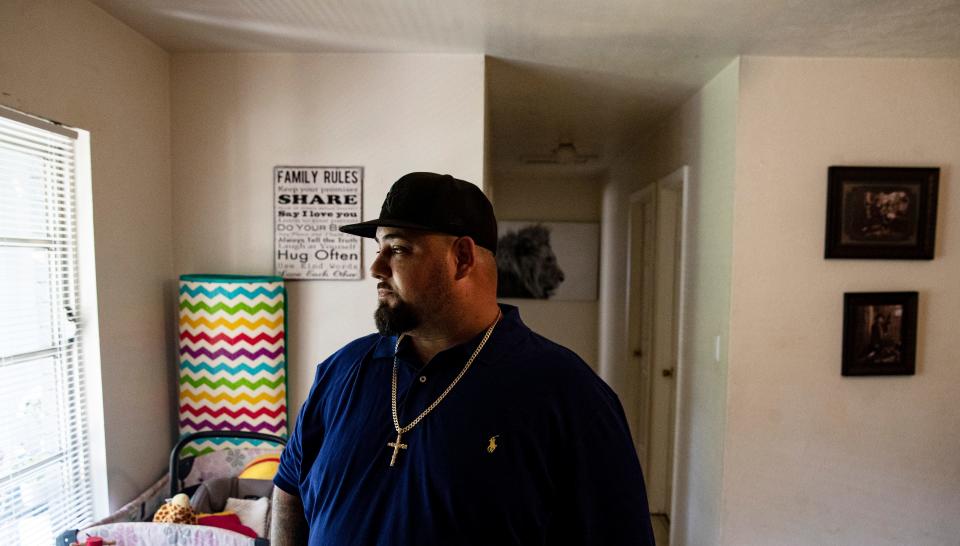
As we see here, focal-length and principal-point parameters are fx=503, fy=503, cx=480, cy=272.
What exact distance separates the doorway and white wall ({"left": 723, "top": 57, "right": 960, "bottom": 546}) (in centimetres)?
63

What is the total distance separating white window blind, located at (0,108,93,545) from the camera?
1480 mm

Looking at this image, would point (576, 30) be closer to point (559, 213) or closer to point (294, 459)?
point (294, 459)

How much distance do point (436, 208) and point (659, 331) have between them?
261cm

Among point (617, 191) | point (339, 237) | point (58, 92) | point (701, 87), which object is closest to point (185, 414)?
point (339, 237)

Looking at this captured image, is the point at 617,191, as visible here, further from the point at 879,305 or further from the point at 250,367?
the point at 250,367

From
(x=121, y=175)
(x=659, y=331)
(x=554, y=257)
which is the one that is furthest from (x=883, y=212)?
(x=554, y=257)

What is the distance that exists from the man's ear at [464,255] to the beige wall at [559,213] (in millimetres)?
4251

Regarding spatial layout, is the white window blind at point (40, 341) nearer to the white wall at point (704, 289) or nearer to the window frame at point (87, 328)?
the window frame at point (87, 328)

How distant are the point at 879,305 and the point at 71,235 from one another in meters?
3.03

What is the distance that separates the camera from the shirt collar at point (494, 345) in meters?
0.98

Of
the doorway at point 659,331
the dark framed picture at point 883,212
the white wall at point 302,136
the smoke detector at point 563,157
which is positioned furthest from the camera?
the smoke detector at point 563,157

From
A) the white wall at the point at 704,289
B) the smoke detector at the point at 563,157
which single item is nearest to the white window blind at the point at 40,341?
the white wall at the point at 704,289

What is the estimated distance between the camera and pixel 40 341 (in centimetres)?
160

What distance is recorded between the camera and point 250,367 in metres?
2.03
